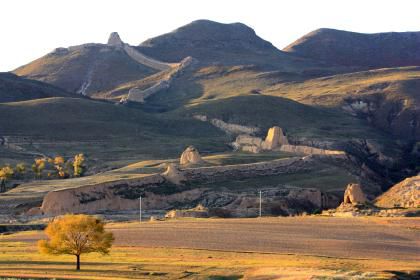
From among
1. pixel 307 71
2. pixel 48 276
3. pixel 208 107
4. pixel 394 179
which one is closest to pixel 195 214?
pixel 48 276

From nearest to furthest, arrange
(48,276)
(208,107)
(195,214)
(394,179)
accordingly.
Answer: (48,276), (195,214), (394,179), (208,107)

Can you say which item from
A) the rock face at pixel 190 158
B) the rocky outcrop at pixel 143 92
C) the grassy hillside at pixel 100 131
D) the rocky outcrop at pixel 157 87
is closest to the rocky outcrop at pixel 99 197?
the rock face at pixel 190 158

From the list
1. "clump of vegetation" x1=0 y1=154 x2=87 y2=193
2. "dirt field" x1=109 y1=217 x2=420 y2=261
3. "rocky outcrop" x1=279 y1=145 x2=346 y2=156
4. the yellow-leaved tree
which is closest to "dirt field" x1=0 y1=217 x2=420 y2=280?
"dirt field" x1=109 y1=217 x2=420 y2=261

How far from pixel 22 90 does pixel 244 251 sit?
11712 cm

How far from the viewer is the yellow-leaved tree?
1829 inches

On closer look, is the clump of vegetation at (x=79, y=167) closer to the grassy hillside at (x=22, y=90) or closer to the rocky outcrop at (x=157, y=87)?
the grassy hillside at (x=22, y=90)

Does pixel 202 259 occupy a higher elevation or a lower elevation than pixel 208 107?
lower

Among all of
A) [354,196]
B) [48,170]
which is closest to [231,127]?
[48,170]

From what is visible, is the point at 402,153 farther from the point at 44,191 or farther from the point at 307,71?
the point at 307,71

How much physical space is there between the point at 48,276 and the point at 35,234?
1675 centimetres

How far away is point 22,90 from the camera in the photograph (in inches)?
6407

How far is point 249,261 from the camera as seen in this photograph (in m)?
46.8

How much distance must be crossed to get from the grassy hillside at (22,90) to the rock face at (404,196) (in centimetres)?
9069

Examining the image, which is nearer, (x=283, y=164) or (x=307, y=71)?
(x=283, y=164)
